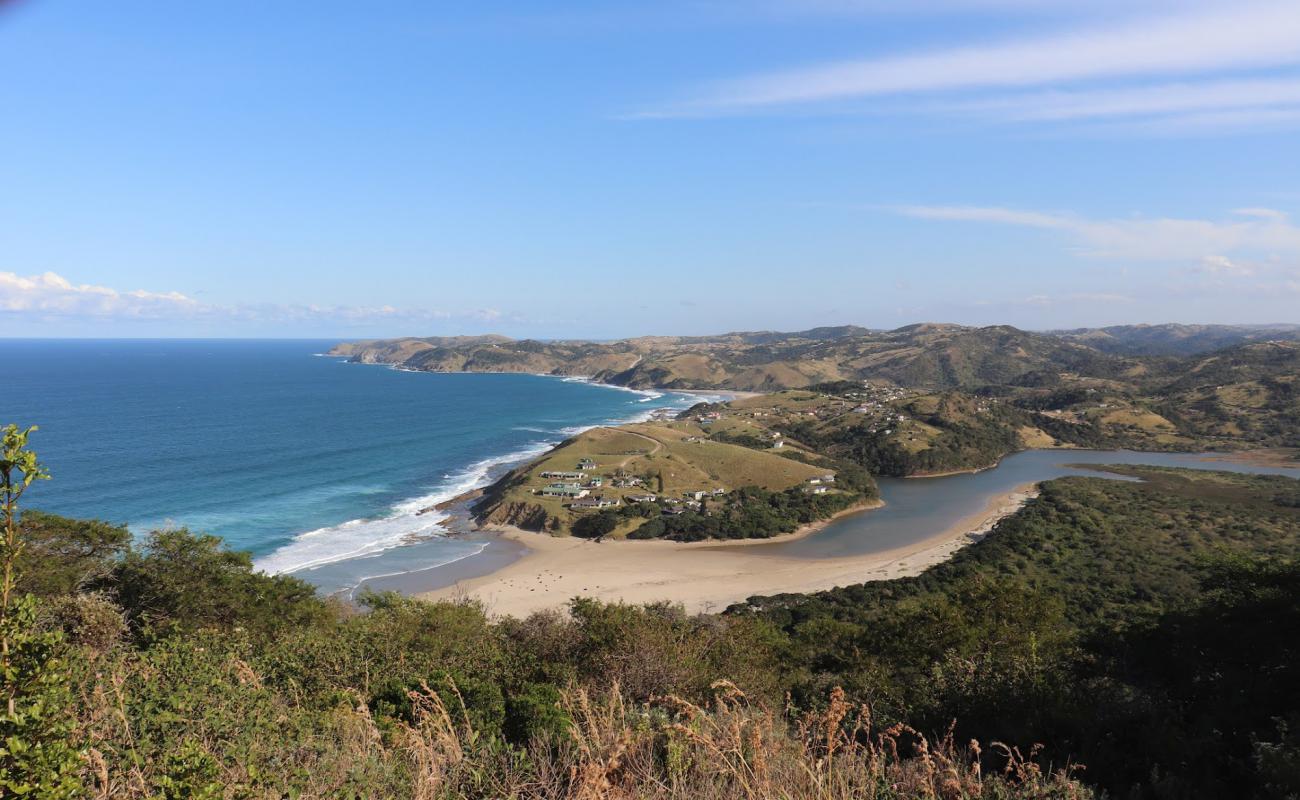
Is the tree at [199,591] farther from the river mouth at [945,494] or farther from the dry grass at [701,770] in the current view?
the river mouth at [945,494]

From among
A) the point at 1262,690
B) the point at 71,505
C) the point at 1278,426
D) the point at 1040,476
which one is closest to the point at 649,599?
the point at 1262,690

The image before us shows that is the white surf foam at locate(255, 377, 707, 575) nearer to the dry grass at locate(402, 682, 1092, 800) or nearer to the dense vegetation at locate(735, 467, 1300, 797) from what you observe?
the dense vegetation at locate(735, 467, 1300, 797)

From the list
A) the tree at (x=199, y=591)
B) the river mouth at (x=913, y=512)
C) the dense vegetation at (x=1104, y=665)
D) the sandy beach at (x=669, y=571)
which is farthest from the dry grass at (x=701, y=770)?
the river mouth at (x=913, y=512)

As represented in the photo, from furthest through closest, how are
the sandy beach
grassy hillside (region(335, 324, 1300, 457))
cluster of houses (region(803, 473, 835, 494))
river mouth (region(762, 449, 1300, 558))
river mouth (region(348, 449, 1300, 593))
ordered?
grassy hillside (region(335, 324, 1300, 457))
cluster of houses (region(803, 473, 835, 494))
river mouth (region(762, 449, 1300, 558))
river mouth (region(348, 449, 1300, 593))
the sandy beach

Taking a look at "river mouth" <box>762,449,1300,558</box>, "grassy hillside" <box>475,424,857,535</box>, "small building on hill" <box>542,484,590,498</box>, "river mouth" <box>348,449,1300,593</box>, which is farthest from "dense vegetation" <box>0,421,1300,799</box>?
"small building on hill" <box>542,484,590,498</box>

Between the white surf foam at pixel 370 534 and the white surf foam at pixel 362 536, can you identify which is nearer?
the white surf foam at pixel 362 536

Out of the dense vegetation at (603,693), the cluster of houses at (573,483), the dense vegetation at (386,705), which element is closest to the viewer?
the dense vegetation at (386,705)

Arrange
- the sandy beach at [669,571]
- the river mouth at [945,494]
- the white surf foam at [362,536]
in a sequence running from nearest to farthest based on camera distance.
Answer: the sandy beach at [669,571] → the white surf foam at [362,536] → the river mouth at [945,494]

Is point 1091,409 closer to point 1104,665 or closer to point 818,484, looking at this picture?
point 818,484
